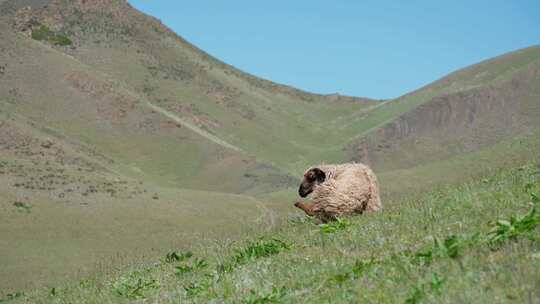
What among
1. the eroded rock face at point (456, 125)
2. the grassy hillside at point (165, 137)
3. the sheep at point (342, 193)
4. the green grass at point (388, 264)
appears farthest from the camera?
the eroded rock face at point (456, 125)

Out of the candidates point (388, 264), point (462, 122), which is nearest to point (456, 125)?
point (462, 122)

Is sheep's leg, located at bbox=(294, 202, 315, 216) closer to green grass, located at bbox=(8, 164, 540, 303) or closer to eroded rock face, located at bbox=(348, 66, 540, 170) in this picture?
green grass, located at bbox=(8, 164, 540, 303)

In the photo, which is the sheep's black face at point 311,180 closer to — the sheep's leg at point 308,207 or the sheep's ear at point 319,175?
the sheep's ear at point 319,175

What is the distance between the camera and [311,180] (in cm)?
1261

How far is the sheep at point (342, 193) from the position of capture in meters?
11.2

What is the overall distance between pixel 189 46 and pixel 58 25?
2602 centimetres

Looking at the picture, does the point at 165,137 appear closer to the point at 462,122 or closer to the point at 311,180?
the point at 462,122

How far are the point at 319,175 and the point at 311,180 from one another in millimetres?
280

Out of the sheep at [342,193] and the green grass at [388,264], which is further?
the sheep at [342,193]

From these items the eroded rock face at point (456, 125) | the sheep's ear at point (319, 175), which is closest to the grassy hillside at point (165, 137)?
the eroded rock face at point (456, 125)

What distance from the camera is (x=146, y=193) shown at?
40.9 m

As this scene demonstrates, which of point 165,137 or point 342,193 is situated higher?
point 342,193

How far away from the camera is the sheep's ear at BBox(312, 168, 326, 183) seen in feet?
40.2

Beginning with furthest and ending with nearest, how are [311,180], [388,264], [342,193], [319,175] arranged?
[311,180] → [319,175] → [342,193] → [388,264]
